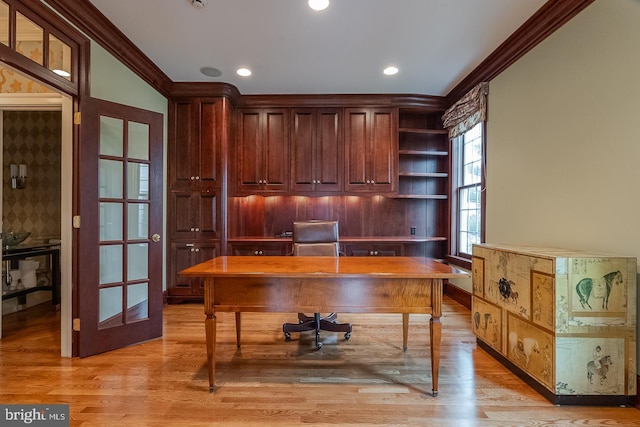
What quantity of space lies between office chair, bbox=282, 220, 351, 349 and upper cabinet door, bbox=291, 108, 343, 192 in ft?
3.92

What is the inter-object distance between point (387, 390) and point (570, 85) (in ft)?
A: 8.12

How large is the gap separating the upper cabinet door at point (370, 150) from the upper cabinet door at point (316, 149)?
5.2 inches

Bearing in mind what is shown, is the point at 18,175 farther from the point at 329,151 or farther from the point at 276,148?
the point at 329,151

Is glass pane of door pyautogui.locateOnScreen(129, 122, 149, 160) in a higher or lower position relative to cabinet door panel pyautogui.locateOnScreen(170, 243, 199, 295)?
higher

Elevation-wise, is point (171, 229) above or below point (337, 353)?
above

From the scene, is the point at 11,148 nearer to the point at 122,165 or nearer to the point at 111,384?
the point at 122,165

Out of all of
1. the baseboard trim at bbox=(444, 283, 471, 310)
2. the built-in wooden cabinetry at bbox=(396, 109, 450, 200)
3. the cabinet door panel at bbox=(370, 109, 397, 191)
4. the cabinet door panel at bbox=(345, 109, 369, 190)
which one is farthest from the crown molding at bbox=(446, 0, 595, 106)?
the baseboard trim at bbox=(444, 283, 471, 310)

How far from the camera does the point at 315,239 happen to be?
2.80 m

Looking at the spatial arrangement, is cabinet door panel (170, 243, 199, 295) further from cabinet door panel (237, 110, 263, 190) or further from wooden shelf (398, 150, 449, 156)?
wooden shelf (398, 150, 449, 156)

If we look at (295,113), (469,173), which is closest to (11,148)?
(295,113)

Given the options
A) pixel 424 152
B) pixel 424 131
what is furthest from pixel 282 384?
pixel 424 131

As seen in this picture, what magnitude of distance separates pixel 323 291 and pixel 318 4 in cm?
200

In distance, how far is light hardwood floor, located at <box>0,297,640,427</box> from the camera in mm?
1659

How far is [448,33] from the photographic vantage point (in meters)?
2.52
